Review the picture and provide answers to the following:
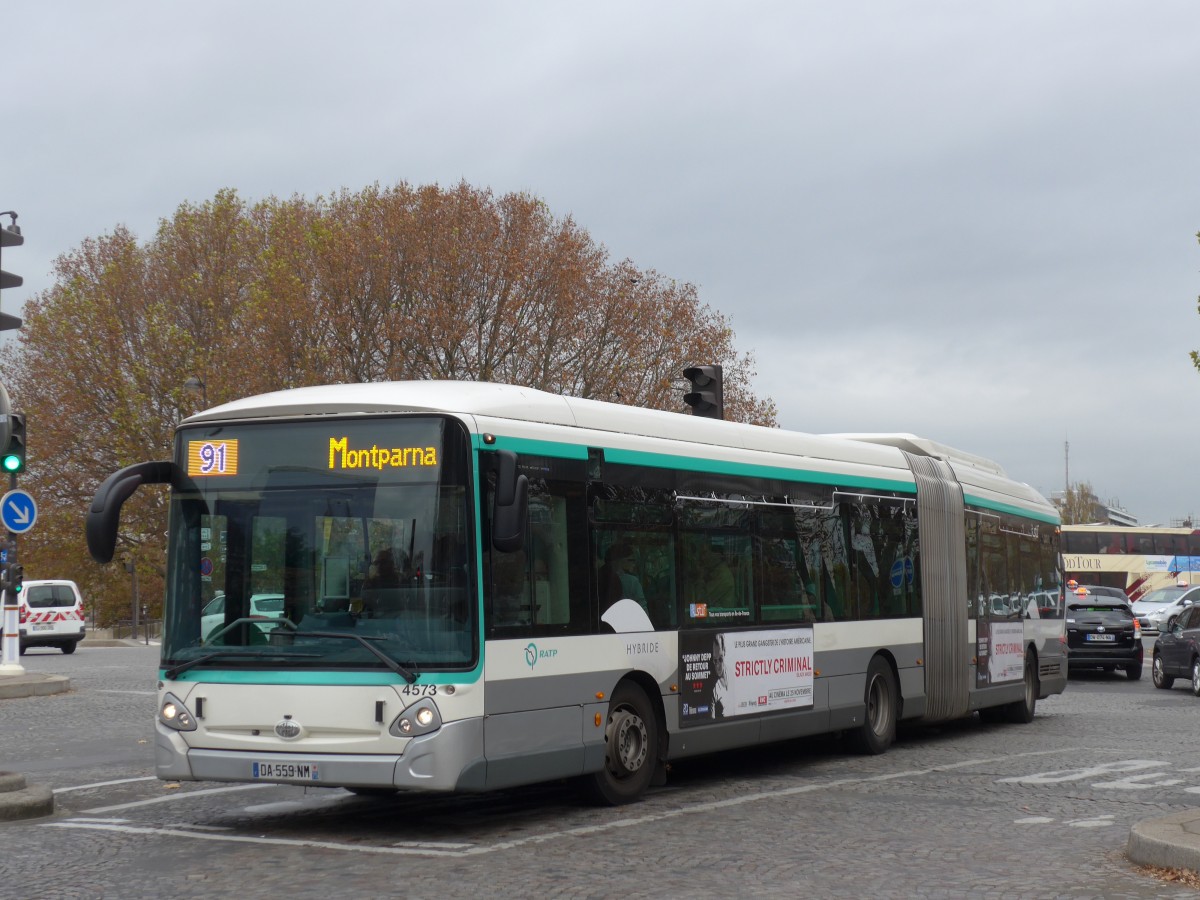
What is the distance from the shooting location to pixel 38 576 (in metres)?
54.8

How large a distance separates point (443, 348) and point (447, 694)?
28.0 metres

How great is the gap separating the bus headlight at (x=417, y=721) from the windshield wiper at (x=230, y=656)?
2.31 feet

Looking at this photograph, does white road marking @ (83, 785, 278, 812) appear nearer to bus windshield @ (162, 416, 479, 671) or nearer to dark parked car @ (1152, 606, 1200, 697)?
bus windshield @ (162, 416, 479, 671)

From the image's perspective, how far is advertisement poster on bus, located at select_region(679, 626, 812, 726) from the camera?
12.2 m

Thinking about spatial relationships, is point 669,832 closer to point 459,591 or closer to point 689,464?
Answer: point 459,591

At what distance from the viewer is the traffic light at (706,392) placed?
61.7 feet

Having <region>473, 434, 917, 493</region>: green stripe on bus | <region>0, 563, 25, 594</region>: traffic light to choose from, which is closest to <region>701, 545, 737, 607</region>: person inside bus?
<region>473, 434, 917, 493</region>: green stripe on bus

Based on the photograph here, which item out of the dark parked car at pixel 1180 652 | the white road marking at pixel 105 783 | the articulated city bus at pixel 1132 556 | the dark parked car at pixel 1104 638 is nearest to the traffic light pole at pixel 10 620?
the white road marking at pixel 105 783

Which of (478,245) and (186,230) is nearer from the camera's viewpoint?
(478,245)


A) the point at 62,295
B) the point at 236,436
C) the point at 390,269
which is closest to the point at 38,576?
the point at 62,295

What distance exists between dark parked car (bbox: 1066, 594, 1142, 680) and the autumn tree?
13572 millimetres

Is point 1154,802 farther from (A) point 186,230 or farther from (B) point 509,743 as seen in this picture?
(A) point 186,230

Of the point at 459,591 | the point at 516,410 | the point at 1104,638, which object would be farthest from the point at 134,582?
the point at 459,591

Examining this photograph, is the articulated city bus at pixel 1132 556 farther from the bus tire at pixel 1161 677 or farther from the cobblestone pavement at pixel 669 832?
the cobblestone pavement at pixel 669 832
